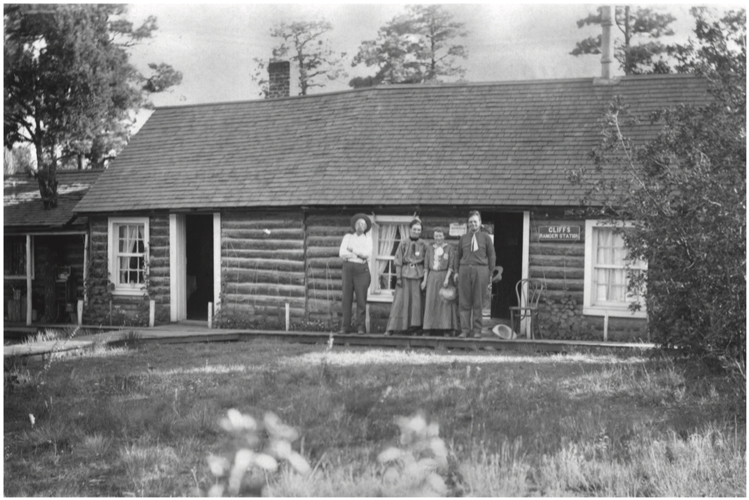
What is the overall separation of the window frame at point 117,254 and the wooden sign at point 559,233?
26.7 ft

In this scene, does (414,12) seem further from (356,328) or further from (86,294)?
(86,294)

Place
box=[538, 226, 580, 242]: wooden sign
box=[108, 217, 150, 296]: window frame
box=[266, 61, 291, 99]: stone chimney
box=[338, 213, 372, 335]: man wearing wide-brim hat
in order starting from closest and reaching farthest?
box=[338, 213, 372, 335]: man wearing wide-brim hat
box=[538, 226, 580, 242]: wooden sign
box=[108, 217, 150, 296]: window frame
box=[266, 61, 291, 99]: stone chimney

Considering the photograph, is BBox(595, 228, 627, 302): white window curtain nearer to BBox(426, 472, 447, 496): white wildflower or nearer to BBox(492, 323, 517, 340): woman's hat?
BBox(492, 323, 517, 340): woman's hat

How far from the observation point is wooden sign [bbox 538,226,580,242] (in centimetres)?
1398

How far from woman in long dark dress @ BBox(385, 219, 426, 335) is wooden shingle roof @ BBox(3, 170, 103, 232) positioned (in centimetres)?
845

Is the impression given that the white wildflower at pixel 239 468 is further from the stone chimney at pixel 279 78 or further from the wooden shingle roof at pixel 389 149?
the stone chimney at pixel 279 78

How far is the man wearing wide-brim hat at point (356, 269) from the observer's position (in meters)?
13.6

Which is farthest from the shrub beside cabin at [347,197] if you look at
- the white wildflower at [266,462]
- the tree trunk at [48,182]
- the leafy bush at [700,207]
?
the white wildflower at [266,462]

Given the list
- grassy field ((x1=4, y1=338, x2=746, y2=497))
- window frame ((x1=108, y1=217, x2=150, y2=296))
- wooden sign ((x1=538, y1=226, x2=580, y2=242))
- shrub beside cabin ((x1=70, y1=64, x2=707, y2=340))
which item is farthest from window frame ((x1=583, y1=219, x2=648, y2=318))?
window frame ((x1=108, y1=217, x2=150, y2=296))

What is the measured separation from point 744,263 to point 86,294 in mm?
13879

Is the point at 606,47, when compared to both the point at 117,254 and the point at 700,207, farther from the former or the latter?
the point at 117,254

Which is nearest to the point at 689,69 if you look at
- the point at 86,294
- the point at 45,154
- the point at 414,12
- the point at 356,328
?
the point at 414,12

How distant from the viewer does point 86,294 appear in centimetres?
1738

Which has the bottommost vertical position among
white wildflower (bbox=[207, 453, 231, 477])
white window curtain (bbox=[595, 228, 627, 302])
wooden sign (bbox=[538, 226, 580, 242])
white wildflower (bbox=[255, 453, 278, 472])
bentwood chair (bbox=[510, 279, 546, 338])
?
white wildflower (bbox=[207, 453, 231, 477])
